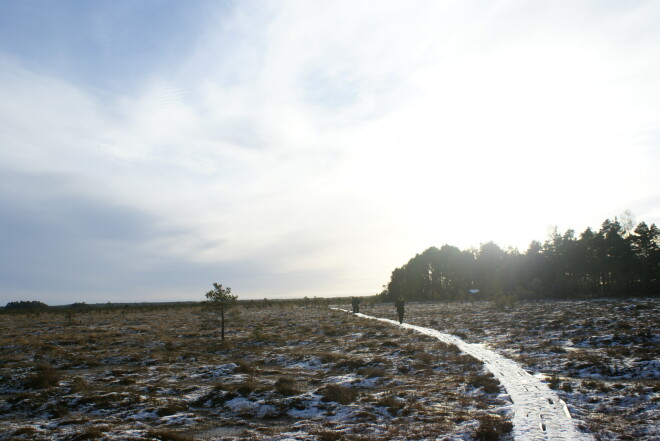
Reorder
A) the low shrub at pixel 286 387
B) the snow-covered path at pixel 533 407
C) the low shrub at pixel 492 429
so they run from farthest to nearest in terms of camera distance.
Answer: the low shrub at pixel 286 387 < the low shrub at pixel 492 429 < the snow-covered path at pixel 533 407

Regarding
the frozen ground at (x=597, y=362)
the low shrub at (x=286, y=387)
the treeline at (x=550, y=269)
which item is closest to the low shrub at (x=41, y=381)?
the low shrub at (x=286, y=387)

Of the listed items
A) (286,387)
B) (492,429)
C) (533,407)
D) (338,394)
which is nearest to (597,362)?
(533,407)

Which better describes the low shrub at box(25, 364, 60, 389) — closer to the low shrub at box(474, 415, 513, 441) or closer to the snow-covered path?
the low shrub at box(474, 415, 513, 441)

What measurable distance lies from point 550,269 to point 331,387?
3544 inches

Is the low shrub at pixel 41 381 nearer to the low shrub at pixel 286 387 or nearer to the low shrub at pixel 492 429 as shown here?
the low shrub at pixel 286 387

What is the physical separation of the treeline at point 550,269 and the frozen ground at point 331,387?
4056 cm

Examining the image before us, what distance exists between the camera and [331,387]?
16344 millimetres

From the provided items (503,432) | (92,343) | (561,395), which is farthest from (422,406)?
(92,343)

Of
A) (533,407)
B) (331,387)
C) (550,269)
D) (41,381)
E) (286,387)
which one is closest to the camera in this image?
(533,407)

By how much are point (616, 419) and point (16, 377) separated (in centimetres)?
2638

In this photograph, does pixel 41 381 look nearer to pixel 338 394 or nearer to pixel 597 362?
pixel 338 394

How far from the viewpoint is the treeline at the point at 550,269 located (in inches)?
2950

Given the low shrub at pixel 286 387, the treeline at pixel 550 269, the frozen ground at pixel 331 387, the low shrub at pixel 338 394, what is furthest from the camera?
the treeline at pixel 550 269

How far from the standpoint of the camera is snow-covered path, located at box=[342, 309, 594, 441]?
34.6 feet
